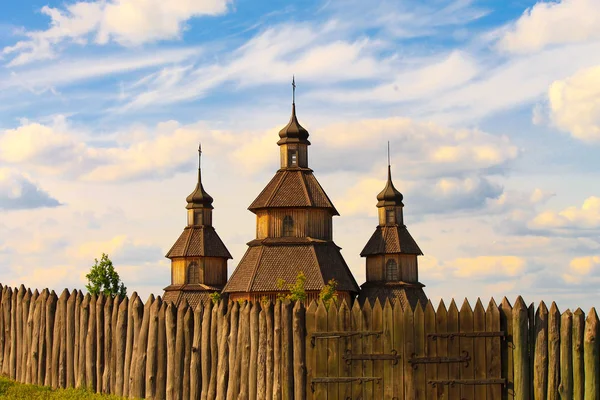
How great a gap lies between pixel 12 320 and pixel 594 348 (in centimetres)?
1242

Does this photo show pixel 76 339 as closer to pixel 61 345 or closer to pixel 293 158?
pixel 61 345

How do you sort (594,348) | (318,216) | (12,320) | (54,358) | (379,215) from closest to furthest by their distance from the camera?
1. (594,348)
2. (54,358)
3. (12,320)
4. (318,216)
5. (379,215)

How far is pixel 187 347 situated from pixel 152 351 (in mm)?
781

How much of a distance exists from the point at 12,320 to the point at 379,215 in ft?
111

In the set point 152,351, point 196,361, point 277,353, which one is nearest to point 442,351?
point 277,353

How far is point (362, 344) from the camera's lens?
604 inches

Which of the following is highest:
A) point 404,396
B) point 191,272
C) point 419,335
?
point 191,272

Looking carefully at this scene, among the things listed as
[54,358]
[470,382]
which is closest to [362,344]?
[470,382]

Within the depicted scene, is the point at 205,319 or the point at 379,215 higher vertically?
the point at 379,215

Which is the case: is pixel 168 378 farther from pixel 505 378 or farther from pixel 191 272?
pixel 191 272

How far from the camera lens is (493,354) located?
1509 centimetres

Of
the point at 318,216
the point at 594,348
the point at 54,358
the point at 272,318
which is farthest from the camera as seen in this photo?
the point at 318,216

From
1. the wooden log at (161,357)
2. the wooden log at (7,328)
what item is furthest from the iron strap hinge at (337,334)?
the wooden log at (7,328)

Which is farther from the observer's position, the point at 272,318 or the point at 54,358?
the point at 54,358
